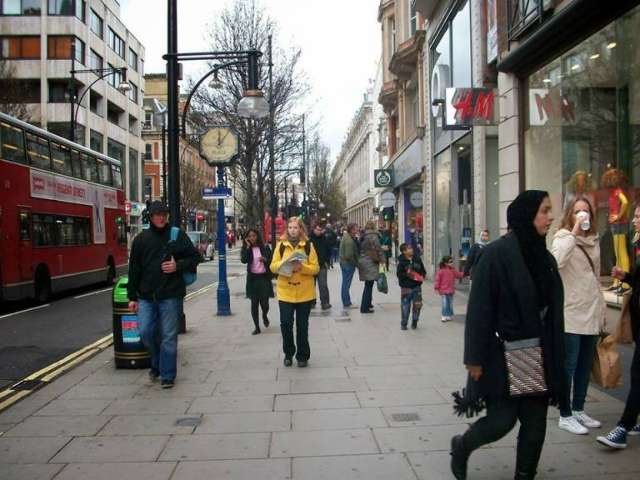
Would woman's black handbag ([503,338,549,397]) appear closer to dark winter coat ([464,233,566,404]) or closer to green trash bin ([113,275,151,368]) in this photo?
dark winter coat ([464,233,566,404])

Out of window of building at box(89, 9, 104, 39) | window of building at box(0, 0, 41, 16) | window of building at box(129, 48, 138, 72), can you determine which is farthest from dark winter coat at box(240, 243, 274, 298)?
window of building at box(129, 48, 138, 72)

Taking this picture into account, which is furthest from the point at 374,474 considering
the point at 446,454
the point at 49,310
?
the point at 49,310

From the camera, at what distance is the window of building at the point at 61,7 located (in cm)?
4316

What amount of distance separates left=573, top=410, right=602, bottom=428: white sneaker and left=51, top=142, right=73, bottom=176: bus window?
48.3 feet

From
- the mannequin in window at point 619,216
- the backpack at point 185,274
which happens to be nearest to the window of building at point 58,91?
the backpack at point 185,274

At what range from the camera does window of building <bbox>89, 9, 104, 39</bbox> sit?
152 ft

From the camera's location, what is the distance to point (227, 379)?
22.9 feet

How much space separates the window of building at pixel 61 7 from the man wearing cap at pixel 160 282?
4236 centimetres

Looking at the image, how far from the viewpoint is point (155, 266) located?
643 cm

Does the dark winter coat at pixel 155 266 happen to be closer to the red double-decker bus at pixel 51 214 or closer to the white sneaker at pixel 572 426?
the white sneaker at pixel 572 426

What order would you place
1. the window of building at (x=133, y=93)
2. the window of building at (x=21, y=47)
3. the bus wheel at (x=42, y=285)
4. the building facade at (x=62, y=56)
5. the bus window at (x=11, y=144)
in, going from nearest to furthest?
the bus window at (x=11, y=144) < the bus wheel at (x=42, y=285) < the building facade at (x=62, y=56) < the window of building at (x=21, y=47) < the window of building at (x=133, y=93)

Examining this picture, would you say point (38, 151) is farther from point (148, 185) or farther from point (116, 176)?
point (148, 185)

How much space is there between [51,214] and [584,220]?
1413 cm

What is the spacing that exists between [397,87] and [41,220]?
696 inches
